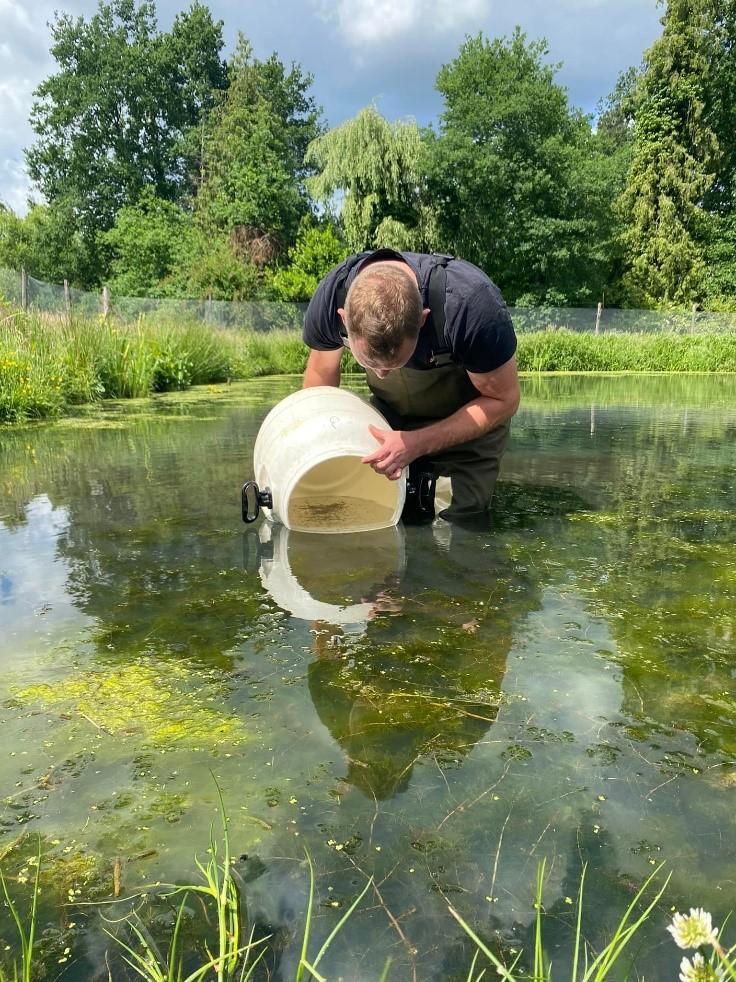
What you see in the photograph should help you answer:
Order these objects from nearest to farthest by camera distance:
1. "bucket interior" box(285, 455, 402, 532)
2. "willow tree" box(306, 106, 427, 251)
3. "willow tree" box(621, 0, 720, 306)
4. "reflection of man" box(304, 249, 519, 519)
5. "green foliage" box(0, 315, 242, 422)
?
"reflection of man" box(304, 249, 519, 519)
"bucket interior" box(285, 455, 402, 532)
"green foliage" box(0, 315, 242, 422)
"willow tree" box(306, 106, 427, 251)
"willow tree" box(621, 0, 720, 306)

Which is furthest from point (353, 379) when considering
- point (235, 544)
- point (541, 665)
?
point (541, 665)

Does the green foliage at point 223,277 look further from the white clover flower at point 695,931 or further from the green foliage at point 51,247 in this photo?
the white clover flower at point 695,931

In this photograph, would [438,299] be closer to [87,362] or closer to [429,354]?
[429,354]

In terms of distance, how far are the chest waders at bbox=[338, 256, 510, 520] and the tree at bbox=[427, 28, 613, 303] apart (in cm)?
2358

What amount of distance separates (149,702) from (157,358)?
768cm

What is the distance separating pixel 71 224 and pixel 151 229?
6.88 metres

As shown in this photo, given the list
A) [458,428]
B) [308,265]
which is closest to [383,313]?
[458,428]

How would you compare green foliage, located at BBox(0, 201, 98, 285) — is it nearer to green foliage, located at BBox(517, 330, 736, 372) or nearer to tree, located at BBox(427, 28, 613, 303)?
tree, located at BBox(427, 28, 613, 303)

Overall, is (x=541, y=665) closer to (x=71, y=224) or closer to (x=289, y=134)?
(x=289, y=134)

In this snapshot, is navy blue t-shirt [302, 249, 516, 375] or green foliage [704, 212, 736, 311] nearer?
navy blue t-shirt [302, 249, 516, 375]

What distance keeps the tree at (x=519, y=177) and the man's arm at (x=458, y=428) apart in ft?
78.1

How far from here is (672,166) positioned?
25516mm

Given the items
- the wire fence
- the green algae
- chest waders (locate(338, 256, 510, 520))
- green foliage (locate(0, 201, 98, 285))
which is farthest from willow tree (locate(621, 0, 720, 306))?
the green algae

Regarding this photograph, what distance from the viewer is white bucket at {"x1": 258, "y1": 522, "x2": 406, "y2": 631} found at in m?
2.00
